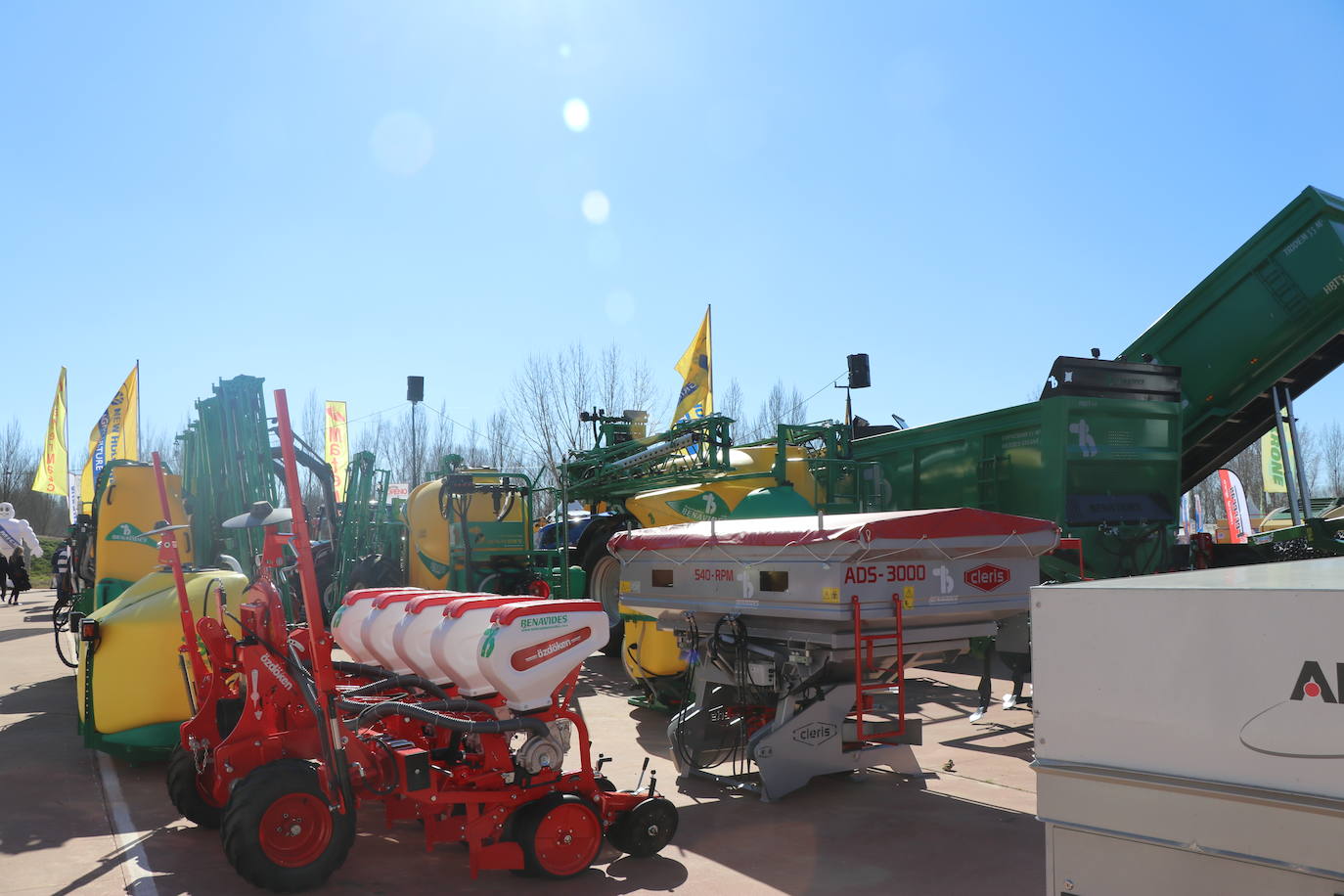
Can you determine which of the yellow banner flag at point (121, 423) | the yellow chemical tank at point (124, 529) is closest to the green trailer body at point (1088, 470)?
the yellow chemical tank at point (124, 529)

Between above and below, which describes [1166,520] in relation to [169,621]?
above

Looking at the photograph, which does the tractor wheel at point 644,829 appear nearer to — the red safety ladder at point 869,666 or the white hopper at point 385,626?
the red safety ladder at point 869,666

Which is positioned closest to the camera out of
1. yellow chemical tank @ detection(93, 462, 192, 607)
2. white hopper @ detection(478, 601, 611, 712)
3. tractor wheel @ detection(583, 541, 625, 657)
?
white hopper @ detection(478, 601, 611, 712)

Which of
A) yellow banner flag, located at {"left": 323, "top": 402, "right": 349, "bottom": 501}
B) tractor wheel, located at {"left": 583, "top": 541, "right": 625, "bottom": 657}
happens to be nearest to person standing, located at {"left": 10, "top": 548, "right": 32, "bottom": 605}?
yellow banner flag, located at {"left": 323, "top": 402, "right": 349, "bottom": 501}

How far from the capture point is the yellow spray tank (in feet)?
29.0

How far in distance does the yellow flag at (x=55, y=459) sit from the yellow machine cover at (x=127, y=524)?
58.9 ft

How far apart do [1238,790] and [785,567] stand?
3658 millimetres

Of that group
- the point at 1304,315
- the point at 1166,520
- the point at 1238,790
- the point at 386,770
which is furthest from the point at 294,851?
the point at 1304,315

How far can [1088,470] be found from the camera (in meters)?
9.34

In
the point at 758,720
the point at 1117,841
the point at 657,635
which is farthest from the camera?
the point at 657,635

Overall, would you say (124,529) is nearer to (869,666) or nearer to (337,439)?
(869,666)

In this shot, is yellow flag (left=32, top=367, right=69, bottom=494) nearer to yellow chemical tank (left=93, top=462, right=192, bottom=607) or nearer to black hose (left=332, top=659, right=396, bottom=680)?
yellow chemical tank (left=93, top=462, right=192, bottom=607)

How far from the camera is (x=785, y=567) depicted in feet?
21.1

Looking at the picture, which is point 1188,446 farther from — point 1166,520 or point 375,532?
point 375,532
